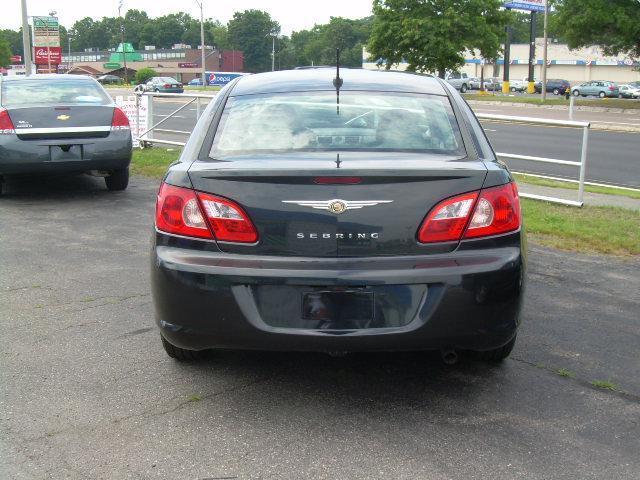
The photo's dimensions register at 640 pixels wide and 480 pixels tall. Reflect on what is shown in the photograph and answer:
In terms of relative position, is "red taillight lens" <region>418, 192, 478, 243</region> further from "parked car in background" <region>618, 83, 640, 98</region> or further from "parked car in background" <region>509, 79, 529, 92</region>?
"parked car in background" <region>509, 79, 529, 92</region>

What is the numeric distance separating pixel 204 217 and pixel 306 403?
101 centimetres

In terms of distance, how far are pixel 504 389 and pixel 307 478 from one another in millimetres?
1335

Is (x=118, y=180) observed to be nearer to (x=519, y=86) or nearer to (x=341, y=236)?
(x=341, y=236)

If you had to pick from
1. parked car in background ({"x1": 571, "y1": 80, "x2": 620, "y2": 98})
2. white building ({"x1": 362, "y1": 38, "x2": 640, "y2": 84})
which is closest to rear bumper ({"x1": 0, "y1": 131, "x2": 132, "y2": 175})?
parked car in background ({"x1": 571, "y1": 80, "x2": 620, "y2": 98})

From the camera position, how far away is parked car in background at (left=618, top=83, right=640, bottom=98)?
58.7 m

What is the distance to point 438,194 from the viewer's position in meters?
3.54

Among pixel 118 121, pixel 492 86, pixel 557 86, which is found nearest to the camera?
pixel 118 121

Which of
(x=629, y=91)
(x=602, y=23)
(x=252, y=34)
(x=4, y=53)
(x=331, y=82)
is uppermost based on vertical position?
(x=252, y=34)

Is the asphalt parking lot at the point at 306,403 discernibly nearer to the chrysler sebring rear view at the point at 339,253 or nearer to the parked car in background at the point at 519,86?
the chrysler sebring rear view at the point at 339,253

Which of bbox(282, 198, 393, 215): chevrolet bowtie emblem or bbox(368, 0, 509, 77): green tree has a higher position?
bbox(368, 0, 509, 77): green tree

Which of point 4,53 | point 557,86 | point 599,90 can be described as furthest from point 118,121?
point 4,53

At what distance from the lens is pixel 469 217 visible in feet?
11.7

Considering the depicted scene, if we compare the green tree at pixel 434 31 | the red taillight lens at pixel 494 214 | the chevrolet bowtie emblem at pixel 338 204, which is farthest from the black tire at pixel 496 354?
the green tree at pixel 434 31

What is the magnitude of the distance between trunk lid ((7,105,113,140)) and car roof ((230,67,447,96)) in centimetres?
503
